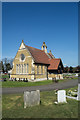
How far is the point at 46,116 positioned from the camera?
659 centimetres

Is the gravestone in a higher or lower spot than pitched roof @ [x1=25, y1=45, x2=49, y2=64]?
lower

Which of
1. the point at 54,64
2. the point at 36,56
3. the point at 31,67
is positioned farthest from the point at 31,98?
the point at 54,64

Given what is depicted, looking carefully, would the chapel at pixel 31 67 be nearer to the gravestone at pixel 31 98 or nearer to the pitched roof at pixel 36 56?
the pitched roof at pixel 36 56

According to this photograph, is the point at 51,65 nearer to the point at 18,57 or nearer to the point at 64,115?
the point at 18,57

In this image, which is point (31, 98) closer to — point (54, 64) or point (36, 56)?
point (36, 56)

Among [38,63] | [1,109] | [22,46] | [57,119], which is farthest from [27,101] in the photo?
[22,46]

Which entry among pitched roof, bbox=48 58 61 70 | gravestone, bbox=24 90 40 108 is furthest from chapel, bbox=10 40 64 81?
gravestone, bbox=24 90 40 108

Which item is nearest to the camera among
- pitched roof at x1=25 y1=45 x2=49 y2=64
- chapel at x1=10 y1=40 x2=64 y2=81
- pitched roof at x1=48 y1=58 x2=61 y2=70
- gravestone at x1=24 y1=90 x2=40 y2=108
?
gravestone at x1=24 y1=90 x2=40 y2=108

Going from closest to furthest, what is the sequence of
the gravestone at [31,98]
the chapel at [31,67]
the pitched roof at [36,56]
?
the gravestone at [31,98]
the chapel at [31,67]
the pitched roof at [36,56]

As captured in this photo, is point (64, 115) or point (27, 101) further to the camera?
point (27, 101)

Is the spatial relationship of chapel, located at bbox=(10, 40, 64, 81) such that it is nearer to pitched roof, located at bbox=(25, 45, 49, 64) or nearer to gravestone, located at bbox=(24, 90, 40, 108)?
pitched roof, located at bbox=(25, 45, 49, 64)

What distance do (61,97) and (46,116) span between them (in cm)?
303

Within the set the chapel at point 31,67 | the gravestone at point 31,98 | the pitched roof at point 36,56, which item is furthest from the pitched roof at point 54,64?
the gravestone at point 31,98

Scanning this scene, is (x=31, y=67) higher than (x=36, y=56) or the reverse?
the reverse
